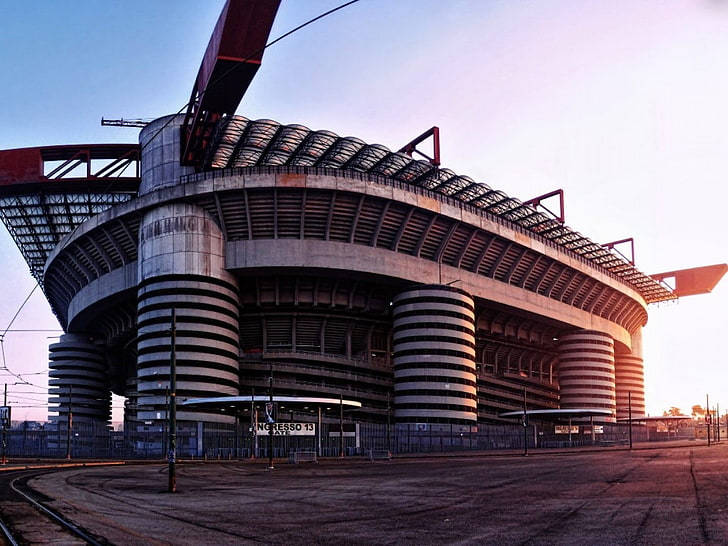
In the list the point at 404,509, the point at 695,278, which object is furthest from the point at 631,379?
the point at 404,509

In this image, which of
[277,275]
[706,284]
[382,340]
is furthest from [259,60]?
[706,284]

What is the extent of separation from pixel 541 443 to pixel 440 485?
7337cm

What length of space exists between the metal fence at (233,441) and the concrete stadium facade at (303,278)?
4250 mm

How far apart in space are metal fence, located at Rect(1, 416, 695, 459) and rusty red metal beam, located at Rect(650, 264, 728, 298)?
80673 mm

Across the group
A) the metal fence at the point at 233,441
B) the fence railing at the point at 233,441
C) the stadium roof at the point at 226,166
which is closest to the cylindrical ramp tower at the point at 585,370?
the stadium roof at the point at 226,166

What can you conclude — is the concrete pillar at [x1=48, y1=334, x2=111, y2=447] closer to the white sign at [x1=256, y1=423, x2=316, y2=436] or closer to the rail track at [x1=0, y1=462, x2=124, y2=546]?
the white sign at [x1=256, y1=423, x2=316, y2=436]

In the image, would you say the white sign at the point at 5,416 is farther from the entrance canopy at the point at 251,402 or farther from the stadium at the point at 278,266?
the entrance canopy at the point at 251,402

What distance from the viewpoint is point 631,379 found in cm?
16600

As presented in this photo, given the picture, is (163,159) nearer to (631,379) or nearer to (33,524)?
(33,524)

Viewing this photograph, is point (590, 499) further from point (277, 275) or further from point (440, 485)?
point (277, 275)

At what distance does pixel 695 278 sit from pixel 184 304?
114m

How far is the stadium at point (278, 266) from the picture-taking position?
91000mm

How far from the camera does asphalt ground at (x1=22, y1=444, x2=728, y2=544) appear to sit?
1750 centimetres

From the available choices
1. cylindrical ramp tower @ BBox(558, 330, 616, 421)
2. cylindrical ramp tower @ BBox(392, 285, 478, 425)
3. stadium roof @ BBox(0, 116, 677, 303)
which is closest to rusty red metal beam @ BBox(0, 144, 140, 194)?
stadium roof @ BBox(0, 116, 677, 303)
